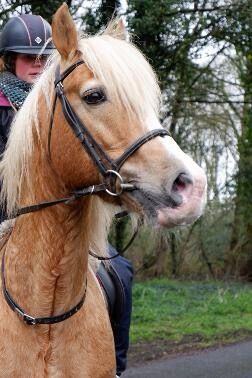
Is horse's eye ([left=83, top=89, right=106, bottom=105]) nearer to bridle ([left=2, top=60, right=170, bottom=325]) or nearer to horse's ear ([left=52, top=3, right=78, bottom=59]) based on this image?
bridle ([left=2, top=60, right=170, bottom=325])

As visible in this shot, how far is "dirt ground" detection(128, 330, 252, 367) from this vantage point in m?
9.71

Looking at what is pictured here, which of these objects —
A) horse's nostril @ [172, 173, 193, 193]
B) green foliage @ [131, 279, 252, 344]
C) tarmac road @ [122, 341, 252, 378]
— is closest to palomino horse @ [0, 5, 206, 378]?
horse's nostril @ [172, 173, 193, 193]

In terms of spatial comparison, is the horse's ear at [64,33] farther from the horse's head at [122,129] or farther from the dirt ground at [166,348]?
the dirt ground at [166,348]

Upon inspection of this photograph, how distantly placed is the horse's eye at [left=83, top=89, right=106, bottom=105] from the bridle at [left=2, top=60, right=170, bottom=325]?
0.35 feet

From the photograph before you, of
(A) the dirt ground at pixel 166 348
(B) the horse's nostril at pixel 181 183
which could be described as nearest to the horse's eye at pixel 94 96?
(B) the horse's nostril at pixel 181 183

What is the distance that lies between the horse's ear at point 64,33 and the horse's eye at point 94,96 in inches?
11.3

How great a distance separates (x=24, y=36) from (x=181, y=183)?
197 centimetres

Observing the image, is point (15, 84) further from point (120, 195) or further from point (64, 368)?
point (64, 368)

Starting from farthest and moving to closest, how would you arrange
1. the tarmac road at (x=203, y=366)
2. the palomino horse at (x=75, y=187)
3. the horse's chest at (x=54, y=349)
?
1. the tarmac road at (x=203, y=366)
2. the horse's chest at (x=54, y=349)
3. the palomino horse at (x=75, y=187)

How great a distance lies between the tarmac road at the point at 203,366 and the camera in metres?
8.74

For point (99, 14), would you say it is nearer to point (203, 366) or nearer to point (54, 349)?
point (203, 366)

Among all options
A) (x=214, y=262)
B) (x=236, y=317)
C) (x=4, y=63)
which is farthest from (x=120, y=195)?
(x=214, y=262)

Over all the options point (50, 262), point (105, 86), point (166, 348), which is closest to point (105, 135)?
point (105, 86)

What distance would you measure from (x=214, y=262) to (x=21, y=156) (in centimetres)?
2124
